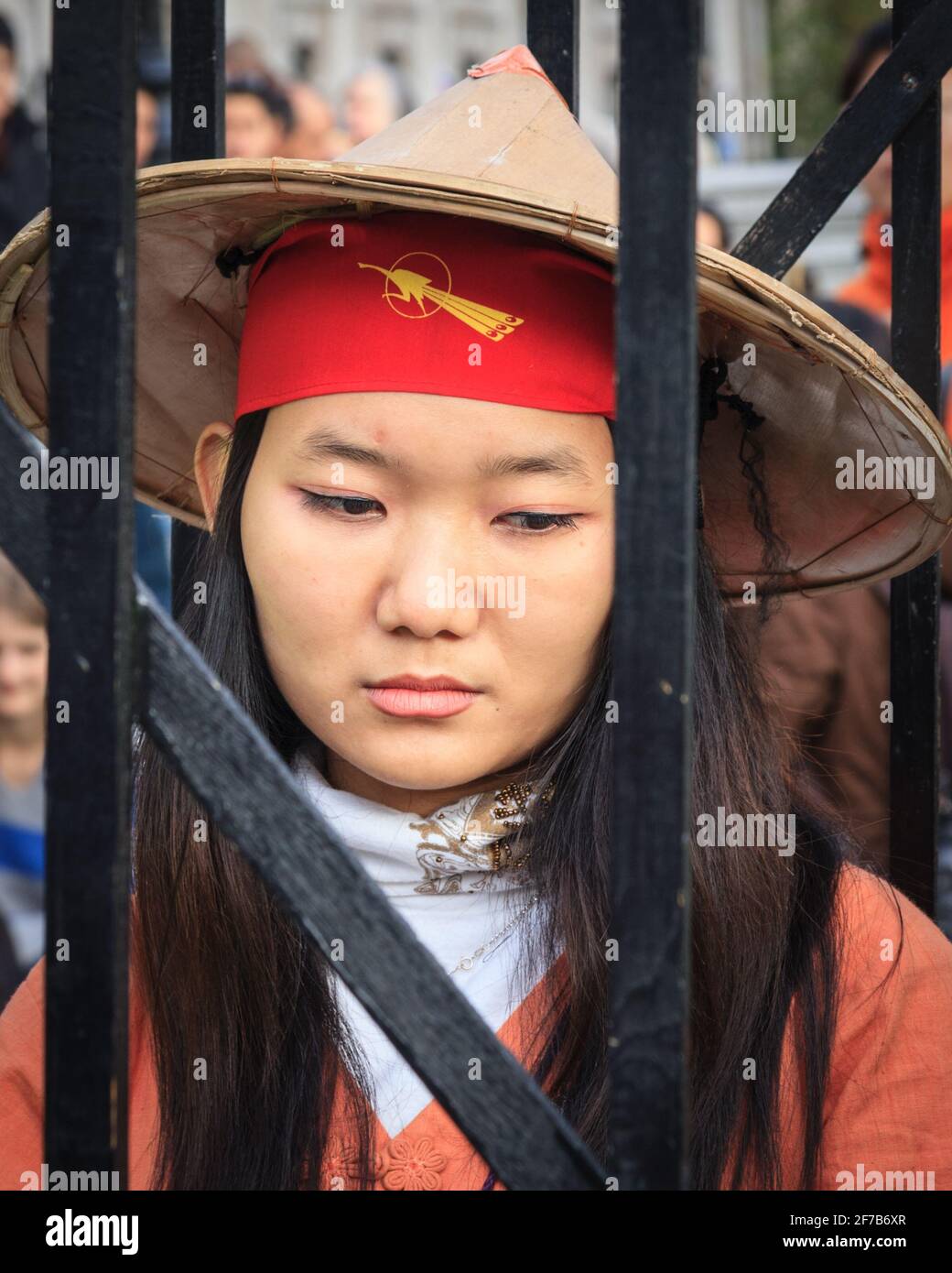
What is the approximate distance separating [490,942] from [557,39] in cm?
108

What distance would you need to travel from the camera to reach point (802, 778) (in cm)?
176

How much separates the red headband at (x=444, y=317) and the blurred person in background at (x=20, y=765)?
1.91 metres

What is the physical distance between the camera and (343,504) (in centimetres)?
136

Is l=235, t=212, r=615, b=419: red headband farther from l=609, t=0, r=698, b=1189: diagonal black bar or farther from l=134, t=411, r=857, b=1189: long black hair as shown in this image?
l=609, t=0, r=698, b=1189: diagonal black bar

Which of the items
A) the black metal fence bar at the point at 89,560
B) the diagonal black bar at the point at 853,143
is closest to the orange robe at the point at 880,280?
the diagonal black bar at the point at 853,143

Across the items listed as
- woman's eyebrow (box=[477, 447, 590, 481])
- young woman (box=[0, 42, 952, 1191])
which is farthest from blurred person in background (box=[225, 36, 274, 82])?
woman's eyebrow (box=[477, 447, 590, 481])

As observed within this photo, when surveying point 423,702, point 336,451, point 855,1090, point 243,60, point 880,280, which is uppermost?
point 243,60

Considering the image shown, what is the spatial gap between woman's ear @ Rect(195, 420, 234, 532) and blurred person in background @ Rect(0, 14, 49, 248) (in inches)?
103

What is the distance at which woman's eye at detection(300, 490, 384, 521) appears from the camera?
53.2 inches

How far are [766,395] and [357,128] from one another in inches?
192

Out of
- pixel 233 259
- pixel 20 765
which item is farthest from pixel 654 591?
pixel 20 765

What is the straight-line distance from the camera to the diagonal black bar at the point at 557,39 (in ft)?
6.12

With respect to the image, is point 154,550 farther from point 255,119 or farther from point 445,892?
point 255,119
